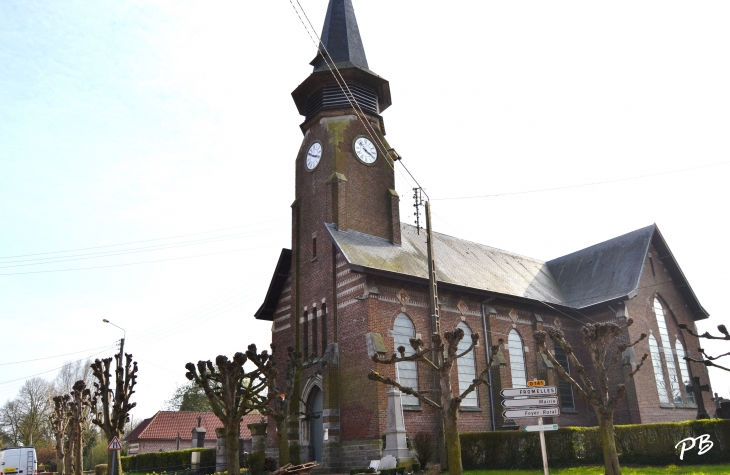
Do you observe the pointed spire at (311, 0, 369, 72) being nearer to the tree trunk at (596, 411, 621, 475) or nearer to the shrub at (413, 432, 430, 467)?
the shrub at (413, 432, 430, 467)

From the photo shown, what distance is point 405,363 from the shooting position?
25.2 metres

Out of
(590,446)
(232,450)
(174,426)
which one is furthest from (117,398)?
(174,426)

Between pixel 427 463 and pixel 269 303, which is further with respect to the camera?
pixel 269 303

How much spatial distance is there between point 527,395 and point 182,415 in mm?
47801

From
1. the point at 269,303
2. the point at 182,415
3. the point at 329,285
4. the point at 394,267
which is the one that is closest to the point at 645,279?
the point at 394,267

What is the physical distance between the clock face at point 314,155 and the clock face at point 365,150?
1.91 meters

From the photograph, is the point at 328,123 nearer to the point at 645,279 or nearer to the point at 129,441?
the point at 645,279

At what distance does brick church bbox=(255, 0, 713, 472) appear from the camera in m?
24.7

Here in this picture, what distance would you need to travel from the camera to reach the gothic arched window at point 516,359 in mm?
29484

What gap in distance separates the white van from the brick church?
12.8 meters

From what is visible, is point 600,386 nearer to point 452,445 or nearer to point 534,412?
point 452,445

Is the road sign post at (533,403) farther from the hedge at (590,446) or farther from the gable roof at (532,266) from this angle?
the gable roof at (532,266)

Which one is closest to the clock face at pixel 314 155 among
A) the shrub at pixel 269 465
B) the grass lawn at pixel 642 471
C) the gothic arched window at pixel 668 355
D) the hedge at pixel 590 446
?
the shrub at pixel 269 465

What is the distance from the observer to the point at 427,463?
75.0ft
